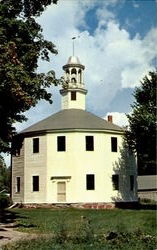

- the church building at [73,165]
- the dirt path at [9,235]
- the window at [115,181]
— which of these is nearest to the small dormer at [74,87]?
the church building at [73,165]

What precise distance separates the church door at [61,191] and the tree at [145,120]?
7.47m

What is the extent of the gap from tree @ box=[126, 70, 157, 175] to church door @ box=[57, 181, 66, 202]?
7.47 metres

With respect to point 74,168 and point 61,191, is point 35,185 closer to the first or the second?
point 61,191

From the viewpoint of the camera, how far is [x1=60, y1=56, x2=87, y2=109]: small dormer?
171 feet

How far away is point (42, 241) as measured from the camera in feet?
49.5

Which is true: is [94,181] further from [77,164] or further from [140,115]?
[140,115]

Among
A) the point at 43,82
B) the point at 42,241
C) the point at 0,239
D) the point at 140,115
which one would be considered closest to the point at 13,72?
the point at 43,82

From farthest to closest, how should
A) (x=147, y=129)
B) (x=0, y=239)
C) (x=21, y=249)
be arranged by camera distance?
(x=147, y=129)
(x=0, y=239)
(x=21, y=249)

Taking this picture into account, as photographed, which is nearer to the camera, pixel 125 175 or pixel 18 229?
pixel 18 229

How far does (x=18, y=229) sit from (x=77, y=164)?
23498 millimetres

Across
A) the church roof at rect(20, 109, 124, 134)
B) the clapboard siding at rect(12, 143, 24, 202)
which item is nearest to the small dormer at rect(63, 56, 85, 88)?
the church roof at rect(20, 109, 124, 134)

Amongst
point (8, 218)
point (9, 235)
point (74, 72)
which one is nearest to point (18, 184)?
point (74, 72)

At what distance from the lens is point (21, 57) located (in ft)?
78.3

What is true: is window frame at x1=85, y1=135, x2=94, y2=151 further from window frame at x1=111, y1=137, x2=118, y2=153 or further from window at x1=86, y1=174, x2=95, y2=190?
window at x1=86, y1=174, x2=95, y2=190
